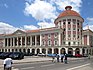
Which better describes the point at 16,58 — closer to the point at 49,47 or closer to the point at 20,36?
the point at 49,47

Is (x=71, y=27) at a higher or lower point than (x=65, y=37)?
higher

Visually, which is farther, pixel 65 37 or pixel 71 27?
pixel 71 27

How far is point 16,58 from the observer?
143 feet

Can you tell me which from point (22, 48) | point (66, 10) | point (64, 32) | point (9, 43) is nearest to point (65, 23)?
point (64, 32)

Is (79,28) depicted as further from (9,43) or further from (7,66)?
(7,66)

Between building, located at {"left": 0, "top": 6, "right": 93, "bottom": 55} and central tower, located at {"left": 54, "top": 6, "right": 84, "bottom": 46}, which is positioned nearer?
building, located at {"left": 0, "top": 6, "right": 93, "bottom": 55}

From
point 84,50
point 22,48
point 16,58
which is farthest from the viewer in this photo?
point 22,48

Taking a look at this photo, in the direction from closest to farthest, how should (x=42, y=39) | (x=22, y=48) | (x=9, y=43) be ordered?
(x=42, y=39)
(x=22, y=48)
(x=9, y=43)

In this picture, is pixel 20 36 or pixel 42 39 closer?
pixel 42 39

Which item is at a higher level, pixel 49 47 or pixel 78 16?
pixel 78 16

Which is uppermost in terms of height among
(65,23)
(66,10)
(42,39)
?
(66,10)

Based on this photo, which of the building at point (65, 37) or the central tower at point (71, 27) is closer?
the building at point (65, 37)

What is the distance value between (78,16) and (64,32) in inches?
400

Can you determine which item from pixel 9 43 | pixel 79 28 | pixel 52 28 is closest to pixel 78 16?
pixel 79 28
